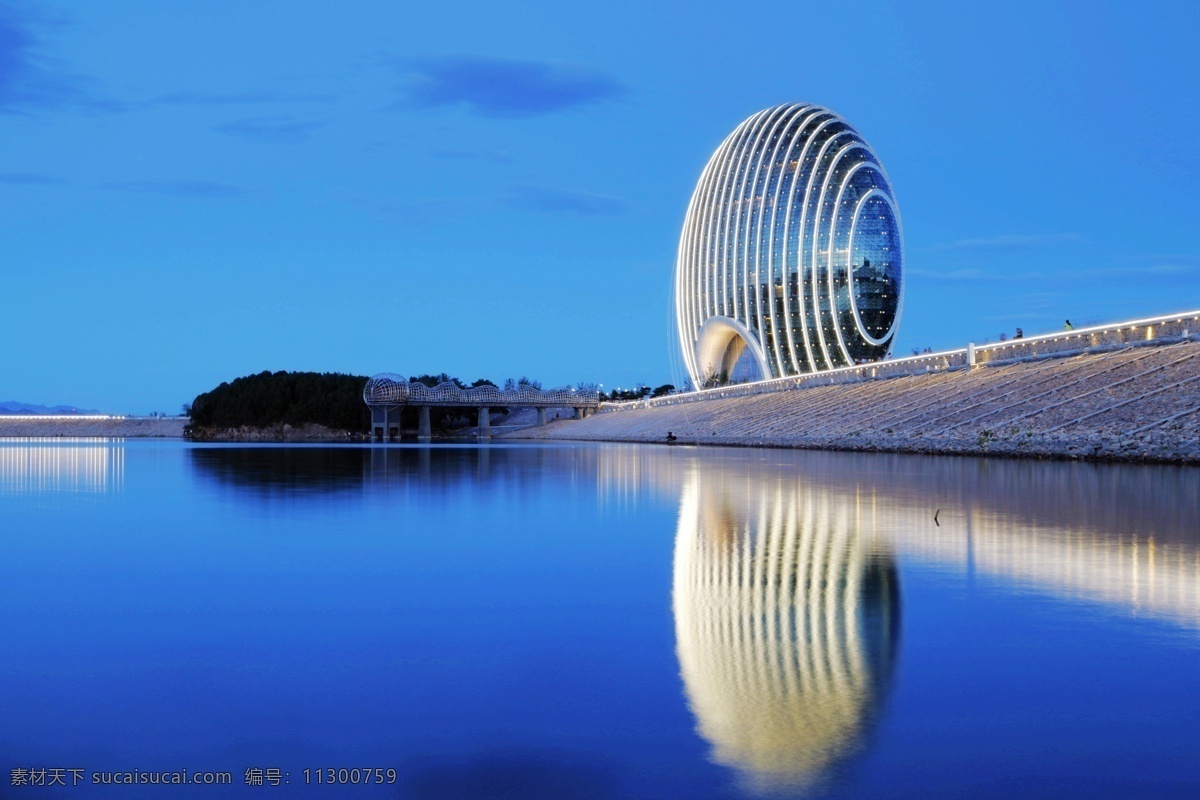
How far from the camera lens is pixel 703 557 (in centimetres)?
912

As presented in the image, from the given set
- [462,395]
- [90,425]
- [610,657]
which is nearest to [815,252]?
[462,395]

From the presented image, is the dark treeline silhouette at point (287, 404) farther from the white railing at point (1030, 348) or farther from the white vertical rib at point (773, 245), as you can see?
the white railing at point (1030, 348)

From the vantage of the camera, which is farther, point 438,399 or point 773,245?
point 438,399

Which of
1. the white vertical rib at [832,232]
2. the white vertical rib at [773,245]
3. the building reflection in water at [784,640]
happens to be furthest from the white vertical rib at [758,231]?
the building reflection in water at [784,640]

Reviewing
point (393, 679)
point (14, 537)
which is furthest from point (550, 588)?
point (14, 537)

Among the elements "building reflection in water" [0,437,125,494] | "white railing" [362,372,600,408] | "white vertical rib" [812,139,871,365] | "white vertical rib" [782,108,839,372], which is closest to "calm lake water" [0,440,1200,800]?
"building reflection in water" [0,437,125,494]

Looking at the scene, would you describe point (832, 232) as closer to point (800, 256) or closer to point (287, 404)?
point (800, 256)

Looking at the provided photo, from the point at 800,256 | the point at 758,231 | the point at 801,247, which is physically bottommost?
the point at 800,256

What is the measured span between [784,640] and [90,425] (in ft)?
458

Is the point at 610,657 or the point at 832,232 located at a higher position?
the point at 832,232

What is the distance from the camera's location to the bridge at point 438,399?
9769cm

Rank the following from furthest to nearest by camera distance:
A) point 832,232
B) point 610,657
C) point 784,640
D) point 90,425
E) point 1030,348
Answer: point 90,425, point 832,232, point 1030,348, point 784,640, point 610,657

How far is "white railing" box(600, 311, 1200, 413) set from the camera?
35156 mm

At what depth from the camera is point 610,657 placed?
5.47m
